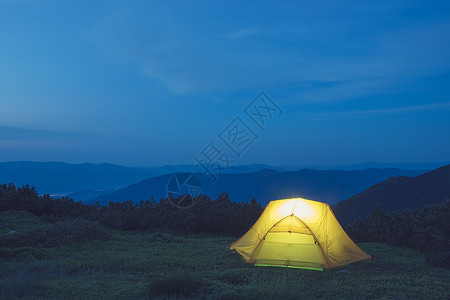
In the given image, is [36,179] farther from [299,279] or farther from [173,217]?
[299,279]

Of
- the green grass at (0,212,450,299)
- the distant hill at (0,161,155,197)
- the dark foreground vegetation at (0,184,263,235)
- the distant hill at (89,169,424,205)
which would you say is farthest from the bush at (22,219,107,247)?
the distant hill at (0,161,155,197)

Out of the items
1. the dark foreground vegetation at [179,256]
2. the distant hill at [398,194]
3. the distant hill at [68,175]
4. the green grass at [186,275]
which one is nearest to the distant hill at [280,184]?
the distant hill at [68,175]

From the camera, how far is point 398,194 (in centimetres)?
3278

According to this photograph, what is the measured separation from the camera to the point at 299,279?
7.84 m

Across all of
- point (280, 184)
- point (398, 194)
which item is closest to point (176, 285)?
point (398, 194)

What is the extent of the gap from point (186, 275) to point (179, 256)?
3960 mm

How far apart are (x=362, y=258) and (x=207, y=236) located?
23.3 ft

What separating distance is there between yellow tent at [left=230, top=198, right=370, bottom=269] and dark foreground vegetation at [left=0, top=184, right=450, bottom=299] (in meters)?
0.43

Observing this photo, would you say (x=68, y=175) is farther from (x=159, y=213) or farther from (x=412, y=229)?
(x=412, y=229)

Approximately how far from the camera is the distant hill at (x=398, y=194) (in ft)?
96.6

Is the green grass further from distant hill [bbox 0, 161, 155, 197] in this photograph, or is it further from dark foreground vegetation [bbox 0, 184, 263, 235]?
distant hill [bbox 0, 161, 155, 197]

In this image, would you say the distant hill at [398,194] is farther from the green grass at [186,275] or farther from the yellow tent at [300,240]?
the yellow tent at [300,240]

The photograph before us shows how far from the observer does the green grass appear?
247 inches

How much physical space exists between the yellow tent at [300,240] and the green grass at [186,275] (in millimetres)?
396
